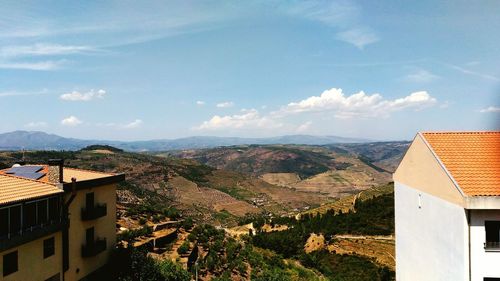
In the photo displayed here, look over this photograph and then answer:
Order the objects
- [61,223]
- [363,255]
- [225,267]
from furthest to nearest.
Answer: [363,255], [225,267], [61,223]

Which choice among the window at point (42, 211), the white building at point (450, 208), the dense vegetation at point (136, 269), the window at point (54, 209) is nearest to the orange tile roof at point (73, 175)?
the window at point (54, 209)

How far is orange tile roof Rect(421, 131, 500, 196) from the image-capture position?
53.2 ft

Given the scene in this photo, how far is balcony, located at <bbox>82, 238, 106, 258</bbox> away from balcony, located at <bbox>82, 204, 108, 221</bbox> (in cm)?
175

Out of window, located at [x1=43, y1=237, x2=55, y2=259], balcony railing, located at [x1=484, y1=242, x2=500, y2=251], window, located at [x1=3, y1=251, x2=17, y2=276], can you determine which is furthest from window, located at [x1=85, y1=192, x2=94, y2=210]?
balcony railing, located at [x1=484, y1=242, x2=500, y2=251]

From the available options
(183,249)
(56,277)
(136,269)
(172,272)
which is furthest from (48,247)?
(183,249)

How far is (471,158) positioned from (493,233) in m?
3.52

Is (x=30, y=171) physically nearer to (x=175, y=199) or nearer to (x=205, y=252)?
(x=205, y=252)

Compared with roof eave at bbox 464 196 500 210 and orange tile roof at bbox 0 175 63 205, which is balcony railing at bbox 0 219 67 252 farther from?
roof eave at bbox 464 196 500 210

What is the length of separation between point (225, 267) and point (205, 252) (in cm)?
379

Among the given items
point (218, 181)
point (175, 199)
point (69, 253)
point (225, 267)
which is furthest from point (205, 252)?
point (218, 181)

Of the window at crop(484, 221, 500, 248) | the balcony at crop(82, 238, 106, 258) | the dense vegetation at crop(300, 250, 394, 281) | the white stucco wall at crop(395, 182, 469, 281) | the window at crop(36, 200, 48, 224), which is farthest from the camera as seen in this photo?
the dense vegetation at crop(300, 250, 394, 281)

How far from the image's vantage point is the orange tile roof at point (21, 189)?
66.4ft

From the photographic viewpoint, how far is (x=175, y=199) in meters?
141

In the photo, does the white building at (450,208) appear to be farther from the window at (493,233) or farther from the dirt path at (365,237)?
the dirt path at (365,237)
